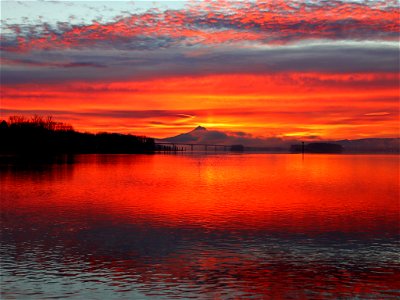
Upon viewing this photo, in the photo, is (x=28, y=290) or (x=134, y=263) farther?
(x=134, y=263)

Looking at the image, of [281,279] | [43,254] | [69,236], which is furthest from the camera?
[69,236]

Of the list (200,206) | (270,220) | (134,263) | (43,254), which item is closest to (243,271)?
(134,263)

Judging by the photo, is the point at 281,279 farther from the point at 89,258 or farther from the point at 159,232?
the point at 159,232

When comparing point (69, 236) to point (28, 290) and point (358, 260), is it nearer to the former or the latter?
point (28, 290)

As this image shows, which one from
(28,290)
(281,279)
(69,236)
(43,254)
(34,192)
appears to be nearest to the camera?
(28,290)

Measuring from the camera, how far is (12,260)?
69.5ft

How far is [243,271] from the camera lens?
19891mm

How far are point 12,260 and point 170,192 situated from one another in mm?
30247

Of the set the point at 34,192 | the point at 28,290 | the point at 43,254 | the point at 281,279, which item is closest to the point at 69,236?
the point at 43,254

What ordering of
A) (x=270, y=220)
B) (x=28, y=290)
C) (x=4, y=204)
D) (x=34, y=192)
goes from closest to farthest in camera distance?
(x=28, y=290) < (x=270, y=220) < (x=4, y=204) < (x=34, y=192)

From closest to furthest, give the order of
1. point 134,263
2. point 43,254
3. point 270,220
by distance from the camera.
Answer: point 134,263
point 43,254
point 270,220

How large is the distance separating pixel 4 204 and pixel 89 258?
68.6 feet

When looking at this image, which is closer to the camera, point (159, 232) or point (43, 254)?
point (43, 254)

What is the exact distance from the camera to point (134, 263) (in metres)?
21.0
